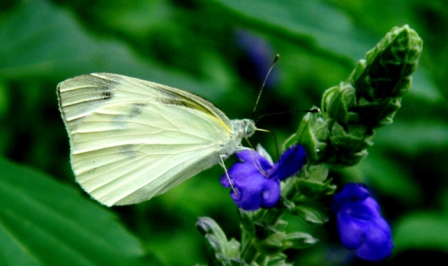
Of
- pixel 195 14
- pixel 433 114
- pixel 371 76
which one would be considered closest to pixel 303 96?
pixel 195 14

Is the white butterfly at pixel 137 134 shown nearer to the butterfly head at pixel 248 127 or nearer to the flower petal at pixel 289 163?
the butterfly head at pixel 248 127

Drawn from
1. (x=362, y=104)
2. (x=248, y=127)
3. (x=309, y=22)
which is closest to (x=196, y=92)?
(x=248, y=127)

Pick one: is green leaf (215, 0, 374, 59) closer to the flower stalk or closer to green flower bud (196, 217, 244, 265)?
the flower stalk

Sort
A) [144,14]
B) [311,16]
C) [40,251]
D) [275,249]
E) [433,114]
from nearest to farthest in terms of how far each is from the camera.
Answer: [40,251] < [275,249] < [311,16] < [144,14] < [433,114]

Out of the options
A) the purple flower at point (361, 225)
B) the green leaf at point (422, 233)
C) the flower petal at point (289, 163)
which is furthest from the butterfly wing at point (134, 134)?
the green leaf at point (422, 233)

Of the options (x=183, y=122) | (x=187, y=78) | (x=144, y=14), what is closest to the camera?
(x=183, y=122)

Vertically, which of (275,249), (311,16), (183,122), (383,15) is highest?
(383,15)

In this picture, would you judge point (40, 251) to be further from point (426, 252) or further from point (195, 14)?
point (426, 252)
